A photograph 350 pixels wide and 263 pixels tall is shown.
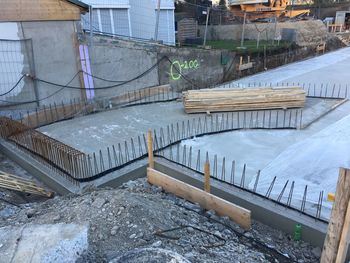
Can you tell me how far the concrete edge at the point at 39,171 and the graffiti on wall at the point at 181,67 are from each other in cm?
720

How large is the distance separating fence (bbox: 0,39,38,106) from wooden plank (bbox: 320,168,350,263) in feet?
30.0

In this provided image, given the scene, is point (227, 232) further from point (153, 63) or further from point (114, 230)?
point (153, 63)

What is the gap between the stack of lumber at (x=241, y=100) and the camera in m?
10.2

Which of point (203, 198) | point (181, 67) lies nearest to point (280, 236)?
point (203, 198)

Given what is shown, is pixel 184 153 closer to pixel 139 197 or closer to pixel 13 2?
pixel 139 197

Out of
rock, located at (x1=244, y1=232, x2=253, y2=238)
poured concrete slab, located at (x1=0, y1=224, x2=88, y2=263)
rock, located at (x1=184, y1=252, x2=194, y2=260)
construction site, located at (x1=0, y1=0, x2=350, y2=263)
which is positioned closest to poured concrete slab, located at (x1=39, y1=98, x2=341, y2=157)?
construction site, located at (x1=0, y1=0, x2=350, y2=263)

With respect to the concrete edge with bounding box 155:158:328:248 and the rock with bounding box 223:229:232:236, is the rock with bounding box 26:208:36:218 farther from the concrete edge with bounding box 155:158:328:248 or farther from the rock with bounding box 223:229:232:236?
the rock with bounding box 223:229:232:236

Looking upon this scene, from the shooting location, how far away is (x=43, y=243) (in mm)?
3807

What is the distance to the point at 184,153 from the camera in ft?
23.5

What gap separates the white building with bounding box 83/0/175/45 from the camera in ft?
46.0

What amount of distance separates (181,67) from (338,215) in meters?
11.0

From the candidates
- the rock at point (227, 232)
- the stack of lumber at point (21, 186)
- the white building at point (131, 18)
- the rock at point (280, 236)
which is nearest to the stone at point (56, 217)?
the stack of lumber at point (21, 186)

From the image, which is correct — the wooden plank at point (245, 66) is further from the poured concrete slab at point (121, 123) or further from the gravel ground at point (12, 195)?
the gravel ground at point (12, 195)

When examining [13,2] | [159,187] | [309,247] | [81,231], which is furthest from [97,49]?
[309,247]
